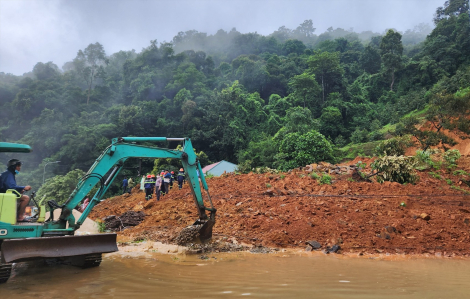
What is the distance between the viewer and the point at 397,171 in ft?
41.4

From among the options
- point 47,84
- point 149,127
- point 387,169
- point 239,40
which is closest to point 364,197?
point 387,169

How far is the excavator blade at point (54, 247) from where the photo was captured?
5.01m

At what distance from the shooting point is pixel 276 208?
10.3m

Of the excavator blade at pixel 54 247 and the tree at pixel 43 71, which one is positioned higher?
the tree at pixel 43 71

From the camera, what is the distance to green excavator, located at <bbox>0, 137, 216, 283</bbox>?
16.9ft

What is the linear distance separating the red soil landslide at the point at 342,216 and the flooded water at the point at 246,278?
3.68ft

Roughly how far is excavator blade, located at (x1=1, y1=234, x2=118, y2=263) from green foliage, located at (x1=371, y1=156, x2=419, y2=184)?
11020 millimetres

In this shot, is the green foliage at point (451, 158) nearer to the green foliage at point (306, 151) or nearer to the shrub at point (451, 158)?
the shrub at point (451, 158)

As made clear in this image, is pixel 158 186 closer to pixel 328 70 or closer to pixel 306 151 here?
pixel 306 151

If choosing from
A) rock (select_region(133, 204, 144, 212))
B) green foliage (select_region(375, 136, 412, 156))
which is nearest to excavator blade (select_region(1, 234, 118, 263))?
rock (select_region(133, 204, 144, 212))

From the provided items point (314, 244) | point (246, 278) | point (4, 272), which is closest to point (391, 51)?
point (314, 244)

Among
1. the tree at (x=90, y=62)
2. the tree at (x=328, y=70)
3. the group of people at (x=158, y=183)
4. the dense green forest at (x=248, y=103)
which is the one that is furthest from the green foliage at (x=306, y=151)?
the tree at (x=90, y=62)

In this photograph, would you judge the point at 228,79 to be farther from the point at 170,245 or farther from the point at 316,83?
the point at 170,245

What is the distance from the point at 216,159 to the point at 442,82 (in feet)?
98.0
